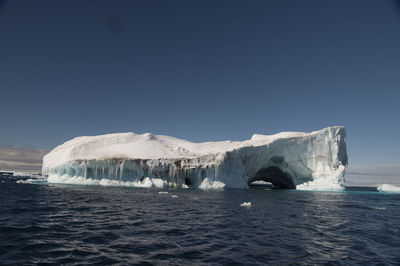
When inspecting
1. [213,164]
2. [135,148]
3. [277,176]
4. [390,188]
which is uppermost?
[135,148]

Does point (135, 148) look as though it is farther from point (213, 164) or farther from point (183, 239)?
point (183, 239)

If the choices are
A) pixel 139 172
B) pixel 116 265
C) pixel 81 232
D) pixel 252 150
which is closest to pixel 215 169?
pixel 252 150

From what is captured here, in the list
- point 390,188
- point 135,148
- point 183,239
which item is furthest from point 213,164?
point 390,188

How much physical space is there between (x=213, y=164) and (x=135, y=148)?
18.8m

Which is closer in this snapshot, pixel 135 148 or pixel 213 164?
pixel 213 164

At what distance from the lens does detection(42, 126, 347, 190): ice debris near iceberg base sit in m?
42.8

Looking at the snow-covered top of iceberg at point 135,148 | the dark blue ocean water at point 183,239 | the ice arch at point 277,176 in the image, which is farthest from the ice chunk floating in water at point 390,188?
the dark blue ocean water at point 183,239

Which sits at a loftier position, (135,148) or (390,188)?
(135,148)

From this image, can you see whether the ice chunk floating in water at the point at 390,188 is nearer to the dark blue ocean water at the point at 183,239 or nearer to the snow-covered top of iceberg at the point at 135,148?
the snow-covered top of iceberg at the point at 135,148

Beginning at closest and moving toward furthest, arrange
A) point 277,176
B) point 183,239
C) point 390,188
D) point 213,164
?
point 183,239
point 213,164
point 277,176
point 390,188

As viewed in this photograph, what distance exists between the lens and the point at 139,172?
144 feet

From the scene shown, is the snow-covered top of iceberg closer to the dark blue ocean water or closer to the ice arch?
the ice arch

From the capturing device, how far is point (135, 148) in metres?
51.0

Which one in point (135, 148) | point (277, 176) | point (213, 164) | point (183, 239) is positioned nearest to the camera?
point (183, 239)
